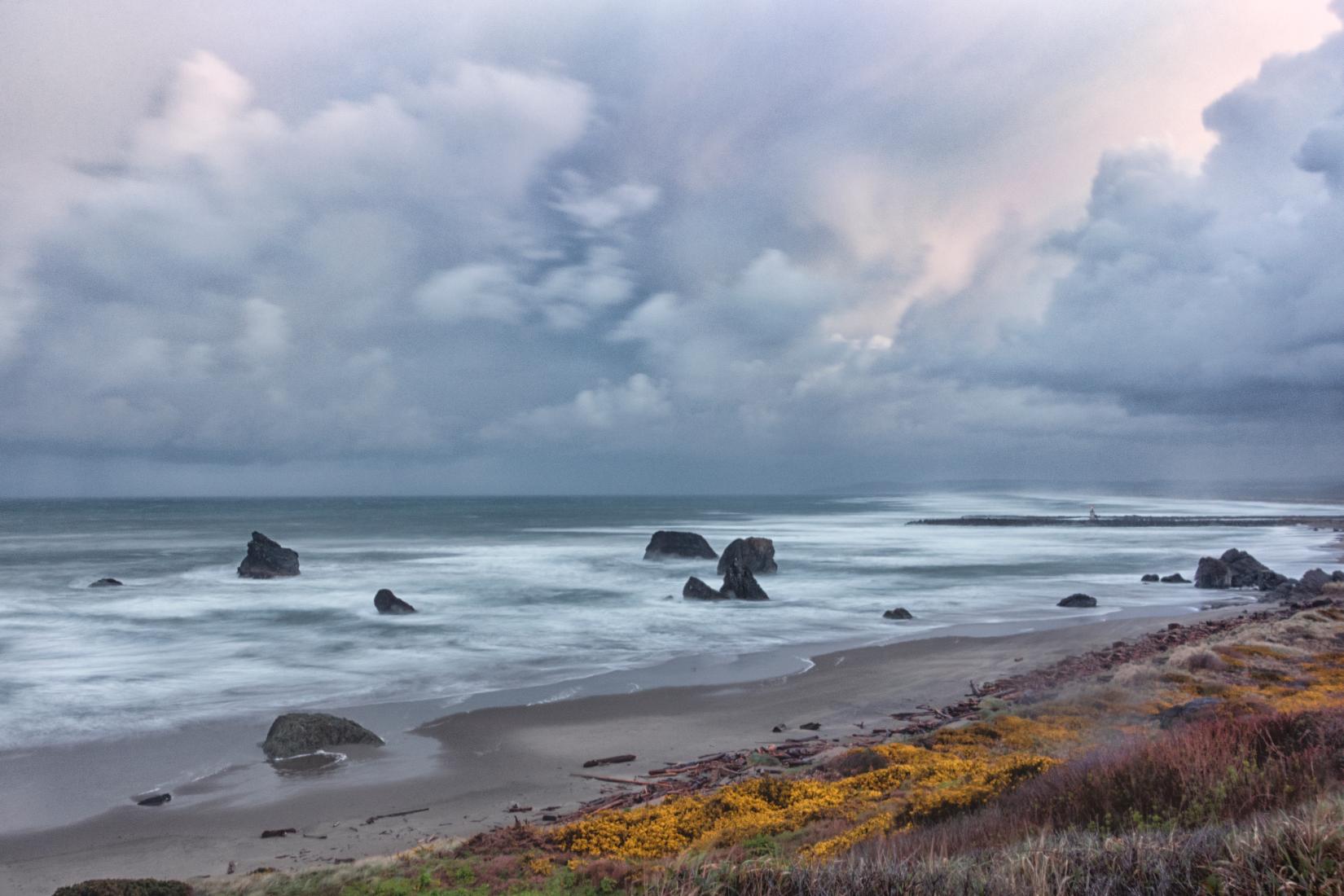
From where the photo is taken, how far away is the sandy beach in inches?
337

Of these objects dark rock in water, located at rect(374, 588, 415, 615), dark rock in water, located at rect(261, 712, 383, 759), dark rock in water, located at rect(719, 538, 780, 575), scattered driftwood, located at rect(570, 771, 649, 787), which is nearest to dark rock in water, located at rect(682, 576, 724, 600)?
dark rock in water, located at rect(719, 538, 780, 575)

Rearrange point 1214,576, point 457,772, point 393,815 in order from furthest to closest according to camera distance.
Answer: point 1214,576
point 457,772
point 393,815

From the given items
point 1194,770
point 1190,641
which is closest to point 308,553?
point 1190,641

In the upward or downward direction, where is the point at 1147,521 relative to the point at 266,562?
upward

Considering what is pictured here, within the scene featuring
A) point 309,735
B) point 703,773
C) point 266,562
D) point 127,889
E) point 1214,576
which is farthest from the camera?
point 266,562

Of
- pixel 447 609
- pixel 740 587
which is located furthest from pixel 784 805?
pixel 447 609

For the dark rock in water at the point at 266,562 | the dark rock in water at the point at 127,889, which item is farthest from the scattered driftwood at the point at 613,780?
the dark rock in water at the point at 266,562

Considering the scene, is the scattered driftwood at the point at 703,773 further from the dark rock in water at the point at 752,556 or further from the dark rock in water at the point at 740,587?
the dark rock in water at the point at 752,556

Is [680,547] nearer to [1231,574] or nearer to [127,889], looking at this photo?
[1231,574]

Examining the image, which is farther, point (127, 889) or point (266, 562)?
point (266, 562)

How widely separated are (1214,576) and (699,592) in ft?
70.4

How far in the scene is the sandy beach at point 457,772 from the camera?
8.56 metres

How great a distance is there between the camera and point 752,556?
127ft

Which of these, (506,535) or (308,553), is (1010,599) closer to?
(308,553)
